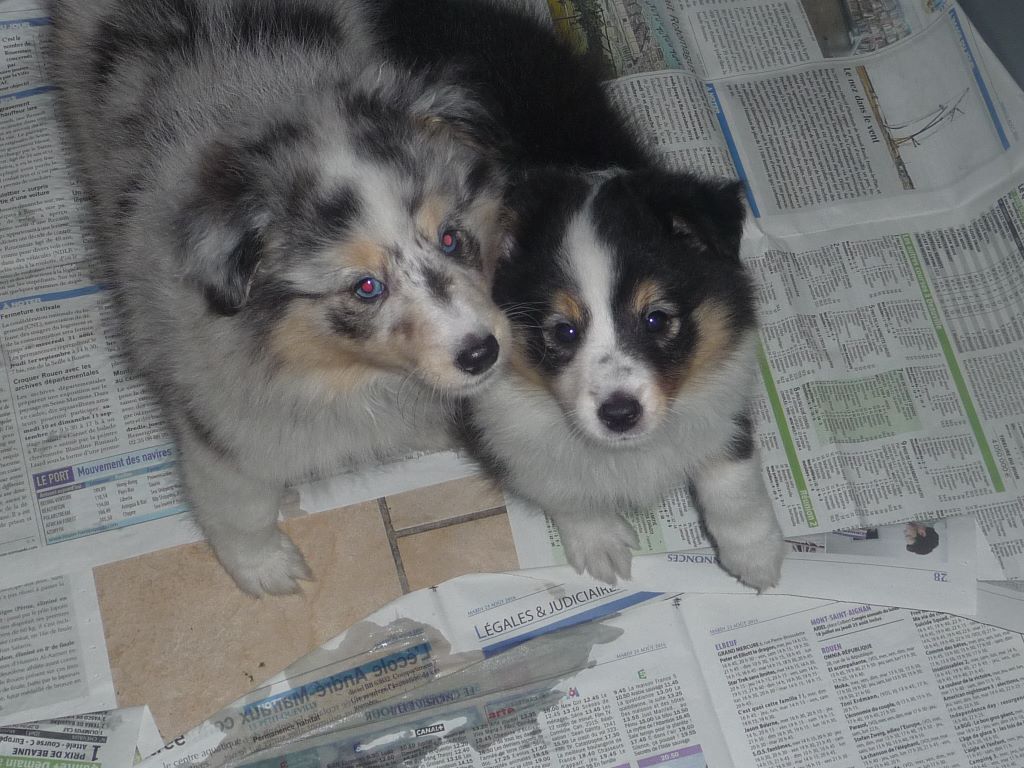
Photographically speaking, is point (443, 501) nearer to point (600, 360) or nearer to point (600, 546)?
point (600, 546)

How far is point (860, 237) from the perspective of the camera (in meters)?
2.79

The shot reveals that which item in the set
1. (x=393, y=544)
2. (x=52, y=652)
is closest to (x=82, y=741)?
(x=52, y=652)

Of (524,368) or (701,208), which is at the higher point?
(701,208)

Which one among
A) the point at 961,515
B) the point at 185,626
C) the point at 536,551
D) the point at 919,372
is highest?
the point at 919,372

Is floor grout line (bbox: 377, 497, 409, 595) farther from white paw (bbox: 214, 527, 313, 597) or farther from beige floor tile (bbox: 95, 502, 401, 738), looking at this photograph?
white paw (bbox: 214, 527, 313, 597)

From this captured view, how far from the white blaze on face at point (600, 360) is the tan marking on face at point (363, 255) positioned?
13.7 inches

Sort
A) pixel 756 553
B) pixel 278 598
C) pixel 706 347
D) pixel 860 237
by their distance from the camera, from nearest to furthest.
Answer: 1. pixel 706 347
2. pixel 756 553
3. pixel 278 598
4. pixel 860 237

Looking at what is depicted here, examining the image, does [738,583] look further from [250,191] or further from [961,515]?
[250,191]

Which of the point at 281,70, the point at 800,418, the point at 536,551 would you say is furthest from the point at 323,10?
the point at 800,418

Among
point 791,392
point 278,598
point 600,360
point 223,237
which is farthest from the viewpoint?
point 791,392

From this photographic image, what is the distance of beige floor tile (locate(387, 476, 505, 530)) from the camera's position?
8.50 feet

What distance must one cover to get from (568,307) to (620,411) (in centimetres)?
22

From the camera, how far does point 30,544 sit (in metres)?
2.57

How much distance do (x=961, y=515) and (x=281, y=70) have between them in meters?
1.99
